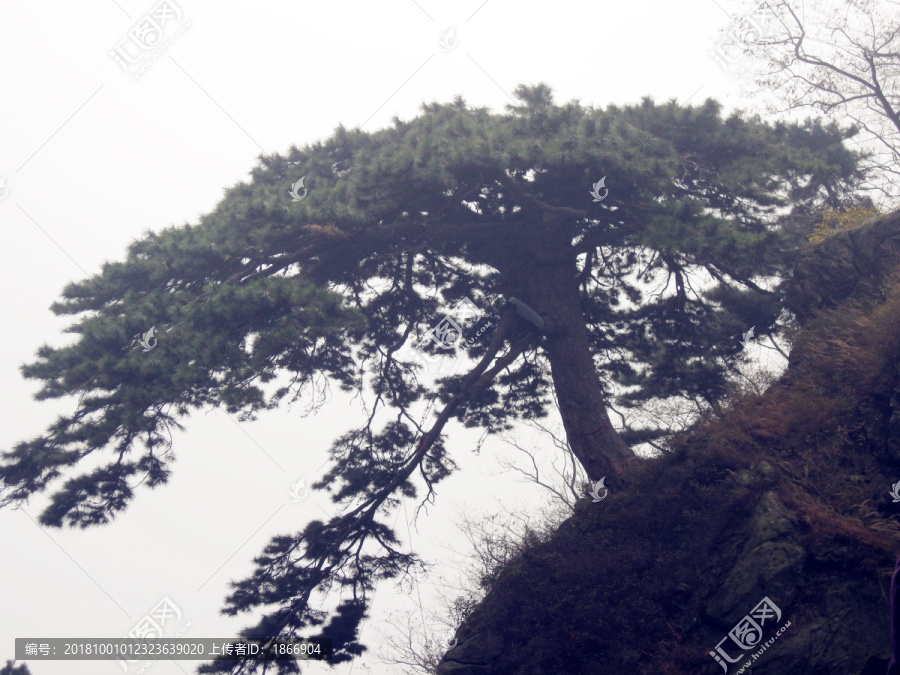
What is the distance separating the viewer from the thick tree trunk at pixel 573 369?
33.6 ft

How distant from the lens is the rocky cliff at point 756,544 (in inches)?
226

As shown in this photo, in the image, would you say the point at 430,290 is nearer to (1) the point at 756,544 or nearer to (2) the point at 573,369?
(2) the point at 573,369

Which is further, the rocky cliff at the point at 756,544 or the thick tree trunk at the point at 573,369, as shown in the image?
the thick tree trunk at the point at 573,369

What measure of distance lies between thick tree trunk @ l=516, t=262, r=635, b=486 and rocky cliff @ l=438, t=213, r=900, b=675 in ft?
4.91

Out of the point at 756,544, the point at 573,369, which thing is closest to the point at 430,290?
the point at 573,369

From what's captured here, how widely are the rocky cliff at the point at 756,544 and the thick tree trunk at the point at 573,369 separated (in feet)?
4.91

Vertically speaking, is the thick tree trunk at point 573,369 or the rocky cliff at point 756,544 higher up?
the thick tree trunk at point 573,369

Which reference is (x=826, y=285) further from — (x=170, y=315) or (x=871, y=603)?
(x=170, y=315)

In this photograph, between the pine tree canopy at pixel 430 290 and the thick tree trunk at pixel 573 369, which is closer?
the pine tree canopy at pixel 430 290

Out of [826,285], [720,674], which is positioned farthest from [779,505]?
[826,285]

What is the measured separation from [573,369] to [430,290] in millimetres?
3381

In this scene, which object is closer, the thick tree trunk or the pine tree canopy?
the pine tree canopy

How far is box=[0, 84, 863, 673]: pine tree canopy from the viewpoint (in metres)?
7.61

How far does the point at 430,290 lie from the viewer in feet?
41.5
